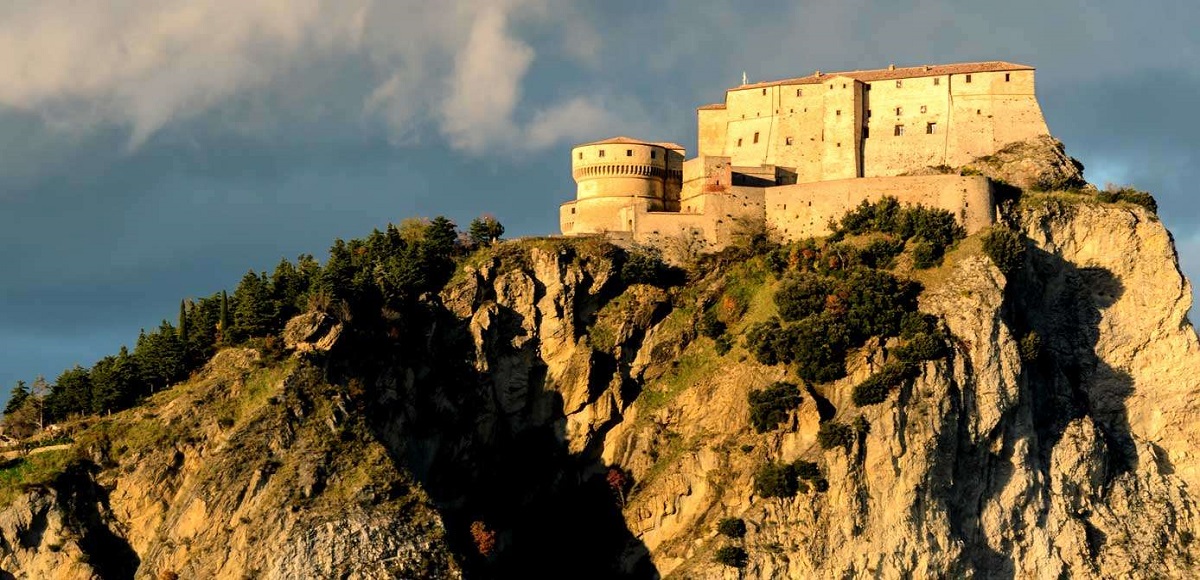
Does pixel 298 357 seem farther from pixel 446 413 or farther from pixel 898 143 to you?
pixel 898 143

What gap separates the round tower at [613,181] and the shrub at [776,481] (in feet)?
56.3

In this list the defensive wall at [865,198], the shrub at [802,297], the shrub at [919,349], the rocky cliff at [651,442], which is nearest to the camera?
the rocky cliff at [651,442]

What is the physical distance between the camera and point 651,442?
94.2m

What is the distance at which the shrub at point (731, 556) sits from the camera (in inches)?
3472

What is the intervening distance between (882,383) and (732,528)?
8.76 meters

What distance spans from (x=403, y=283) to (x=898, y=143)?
25.2 meters

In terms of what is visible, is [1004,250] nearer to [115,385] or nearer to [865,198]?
[865,198]

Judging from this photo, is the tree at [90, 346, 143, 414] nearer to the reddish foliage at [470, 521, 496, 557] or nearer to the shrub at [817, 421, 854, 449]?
the reddish foliage at [470, 521, 496, 557]

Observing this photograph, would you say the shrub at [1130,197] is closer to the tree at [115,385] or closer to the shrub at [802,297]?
the shrub at [802,297]

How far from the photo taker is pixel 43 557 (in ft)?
276

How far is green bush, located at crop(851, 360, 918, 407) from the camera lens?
9106 cm

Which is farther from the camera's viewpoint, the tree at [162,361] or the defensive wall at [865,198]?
the defensive wall at [865,198]

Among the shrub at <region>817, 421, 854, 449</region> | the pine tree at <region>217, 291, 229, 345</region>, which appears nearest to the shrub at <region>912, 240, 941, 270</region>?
the shrub at <region>817, 421, 854, 449</region>

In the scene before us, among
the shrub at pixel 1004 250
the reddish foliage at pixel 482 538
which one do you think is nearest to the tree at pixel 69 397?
the reddish foliage at pixel 482 538
